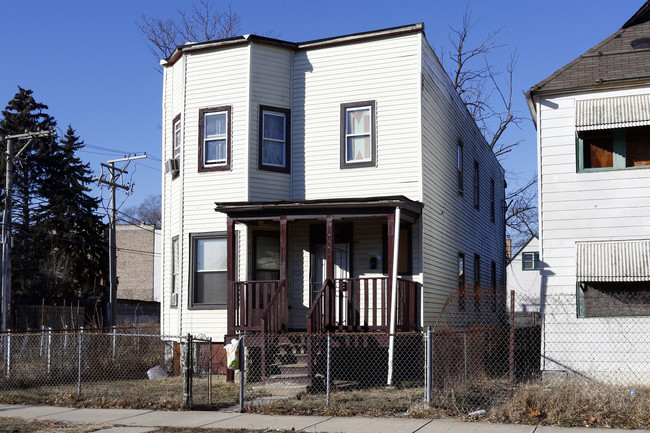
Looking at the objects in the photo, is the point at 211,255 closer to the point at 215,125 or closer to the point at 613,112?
the point at 215,125

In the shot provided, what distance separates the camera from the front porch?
14062 millimetres

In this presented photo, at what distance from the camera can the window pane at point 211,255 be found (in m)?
16.5

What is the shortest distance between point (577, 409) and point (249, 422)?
4420 millimetres

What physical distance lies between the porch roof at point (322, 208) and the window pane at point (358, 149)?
1971 mm

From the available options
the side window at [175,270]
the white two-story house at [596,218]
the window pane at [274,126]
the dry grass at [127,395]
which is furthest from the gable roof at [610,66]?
the side window at [175,270]

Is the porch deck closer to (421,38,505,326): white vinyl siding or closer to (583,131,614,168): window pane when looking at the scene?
(421,38,505,326): white vinyl siding

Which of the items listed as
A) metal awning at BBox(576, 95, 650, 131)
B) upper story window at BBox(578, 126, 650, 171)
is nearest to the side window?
upper story window at BBox(578, 126, 650, 171)

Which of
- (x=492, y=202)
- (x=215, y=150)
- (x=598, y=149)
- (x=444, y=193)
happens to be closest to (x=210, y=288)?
(x=215, y=150)

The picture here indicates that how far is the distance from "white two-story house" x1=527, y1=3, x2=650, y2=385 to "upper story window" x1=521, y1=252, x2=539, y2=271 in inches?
1267

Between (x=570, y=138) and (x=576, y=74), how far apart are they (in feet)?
4.56

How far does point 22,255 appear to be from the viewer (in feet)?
124

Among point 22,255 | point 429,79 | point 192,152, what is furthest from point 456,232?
point 22,255

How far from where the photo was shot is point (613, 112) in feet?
44.7

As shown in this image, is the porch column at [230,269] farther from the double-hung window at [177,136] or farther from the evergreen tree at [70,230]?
the evergreen tree at [70,230]
